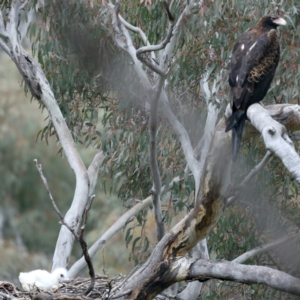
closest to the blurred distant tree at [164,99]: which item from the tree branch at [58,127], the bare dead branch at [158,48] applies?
the tree branch at [58,127]

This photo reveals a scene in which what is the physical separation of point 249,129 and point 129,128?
270cm

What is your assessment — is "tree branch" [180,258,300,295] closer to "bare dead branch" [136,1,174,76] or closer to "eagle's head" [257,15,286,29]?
"bare dead branch" [136,1,174,76]

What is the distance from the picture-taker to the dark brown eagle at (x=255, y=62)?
5215 millimetres

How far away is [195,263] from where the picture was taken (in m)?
4.28

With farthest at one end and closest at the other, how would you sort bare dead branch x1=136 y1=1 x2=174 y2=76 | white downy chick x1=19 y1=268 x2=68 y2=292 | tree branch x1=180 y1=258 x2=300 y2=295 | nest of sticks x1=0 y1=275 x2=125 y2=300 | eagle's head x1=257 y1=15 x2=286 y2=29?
eagle's head x1=257 y1=15 x2=286 y2=29, white downy chick x1=19 y1=268 x2=68 y2=292, nest of sticks x1=0 y1=275 x2=125 y2=300, bare dead branch x1=136 y1=1 x2=174 y2=76, tree branch x1=180 y1=258 x2=300 y2=295

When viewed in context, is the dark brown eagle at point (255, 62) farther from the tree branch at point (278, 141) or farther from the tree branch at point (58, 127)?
the tree branch at point (58, 127)

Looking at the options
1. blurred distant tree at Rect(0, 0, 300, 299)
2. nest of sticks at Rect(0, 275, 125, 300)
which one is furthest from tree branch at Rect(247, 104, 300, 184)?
blurred distant tree at Rect(0, 0, 300, 299)

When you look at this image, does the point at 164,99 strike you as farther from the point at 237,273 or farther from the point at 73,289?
the point at 237,273

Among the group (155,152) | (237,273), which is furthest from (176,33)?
(237,273)

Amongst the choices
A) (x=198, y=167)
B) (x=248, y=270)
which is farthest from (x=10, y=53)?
(x=248, y=270)

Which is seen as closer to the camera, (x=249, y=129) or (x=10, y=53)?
(x=249, y=129)

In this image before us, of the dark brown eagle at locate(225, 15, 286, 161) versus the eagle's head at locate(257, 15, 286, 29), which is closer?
the dark brown eagle at locate(225, 15, 286, 161)

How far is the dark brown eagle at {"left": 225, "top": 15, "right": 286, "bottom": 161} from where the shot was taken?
17.1 feet

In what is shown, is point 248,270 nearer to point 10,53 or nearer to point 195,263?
point 195,263
